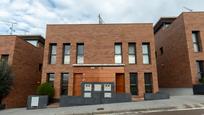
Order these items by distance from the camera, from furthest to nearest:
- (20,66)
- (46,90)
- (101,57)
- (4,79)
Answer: (20,66), (101,57), (46,90), (4,79)

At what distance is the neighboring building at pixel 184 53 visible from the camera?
18452 mm

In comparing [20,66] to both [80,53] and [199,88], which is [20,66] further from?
[199,88]

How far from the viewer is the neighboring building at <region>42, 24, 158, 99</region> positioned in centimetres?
1786

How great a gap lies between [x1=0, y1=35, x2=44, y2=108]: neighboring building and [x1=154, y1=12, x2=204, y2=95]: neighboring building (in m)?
16.2

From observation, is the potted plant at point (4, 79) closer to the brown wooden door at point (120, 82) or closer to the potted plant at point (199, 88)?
the brown wooden door at point (120, 82)

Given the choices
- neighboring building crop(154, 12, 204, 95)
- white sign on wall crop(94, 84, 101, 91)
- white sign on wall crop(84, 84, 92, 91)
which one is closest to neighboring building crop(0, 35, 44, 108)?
white sign on wall crop(84, 84, 92, 91)

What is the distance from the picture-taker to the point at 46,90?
652 inches

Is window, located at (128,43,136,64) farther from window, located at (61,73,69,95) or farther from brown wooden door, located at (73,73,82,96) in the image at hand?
window, located at (61,73,69,95)

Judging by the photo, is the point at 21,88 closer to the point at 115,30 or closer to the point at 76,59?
the point at 76,59

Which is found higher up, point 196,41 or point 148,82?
point 196,41

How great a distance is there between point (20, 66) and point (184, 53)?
1685cm

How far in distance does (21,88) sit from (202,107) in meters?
16.7

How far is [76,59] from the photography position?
740 inches

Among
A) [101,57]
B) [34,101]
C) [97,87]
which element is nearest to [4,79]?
[34,101]
